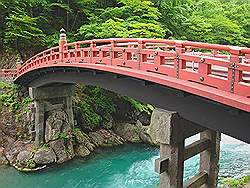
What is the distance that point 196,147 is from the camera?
833cm

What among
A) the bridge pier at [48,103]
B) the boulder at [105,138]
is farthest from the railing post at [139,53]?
the boulder at [105,138]

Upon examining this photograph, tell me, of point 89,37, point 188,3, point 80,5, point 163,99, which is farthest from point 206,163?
point 188,3

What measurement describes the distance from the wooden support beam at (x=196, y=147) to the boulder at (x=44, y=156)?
32.2 feet

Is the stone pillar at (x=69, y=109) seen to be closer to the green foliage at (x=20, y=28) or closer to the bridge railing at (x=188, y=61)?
the green foliage at (x=20, y=28)

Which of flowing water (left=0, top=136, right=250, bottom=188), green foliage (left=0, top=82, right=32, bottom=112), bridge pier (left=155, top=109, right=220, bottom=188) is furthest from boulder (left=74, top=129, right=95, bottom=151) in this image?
bridge pier (left=155, top=109, right=220, bottom=188)

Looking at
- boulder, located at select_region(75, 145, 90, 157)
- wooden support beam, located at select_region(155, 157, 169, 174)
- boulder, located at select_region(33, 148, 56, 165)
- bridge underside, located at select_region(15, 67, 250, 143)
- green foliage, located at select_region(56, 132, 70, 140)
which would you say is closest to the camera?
bridge underside, located at select_region(15, 67, 250, 143)

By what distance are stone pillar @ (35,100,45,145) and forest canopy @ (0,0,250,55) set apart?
538cm

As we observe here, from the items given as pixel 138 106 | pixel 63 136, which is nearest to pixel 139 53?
pixel 63 136

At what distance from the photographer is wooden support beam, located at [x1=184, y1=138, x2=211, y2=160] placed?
7.90 metres

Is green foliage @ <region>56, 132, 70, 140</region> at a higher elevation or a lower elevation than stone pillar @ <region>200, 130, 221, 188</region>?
lower

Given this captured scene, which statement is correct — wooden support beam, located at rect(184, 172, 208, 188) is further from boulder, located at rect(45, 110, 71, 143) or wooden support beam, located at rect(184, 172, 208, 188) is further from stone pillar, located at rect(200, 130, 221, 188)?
boulder, located at rect(45, 110, 71, 143)

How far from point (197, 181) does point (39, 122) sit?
36.9 ft

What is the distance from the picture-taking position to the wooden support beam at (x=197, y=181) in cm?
832

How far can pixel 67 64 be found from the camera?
1234cm
